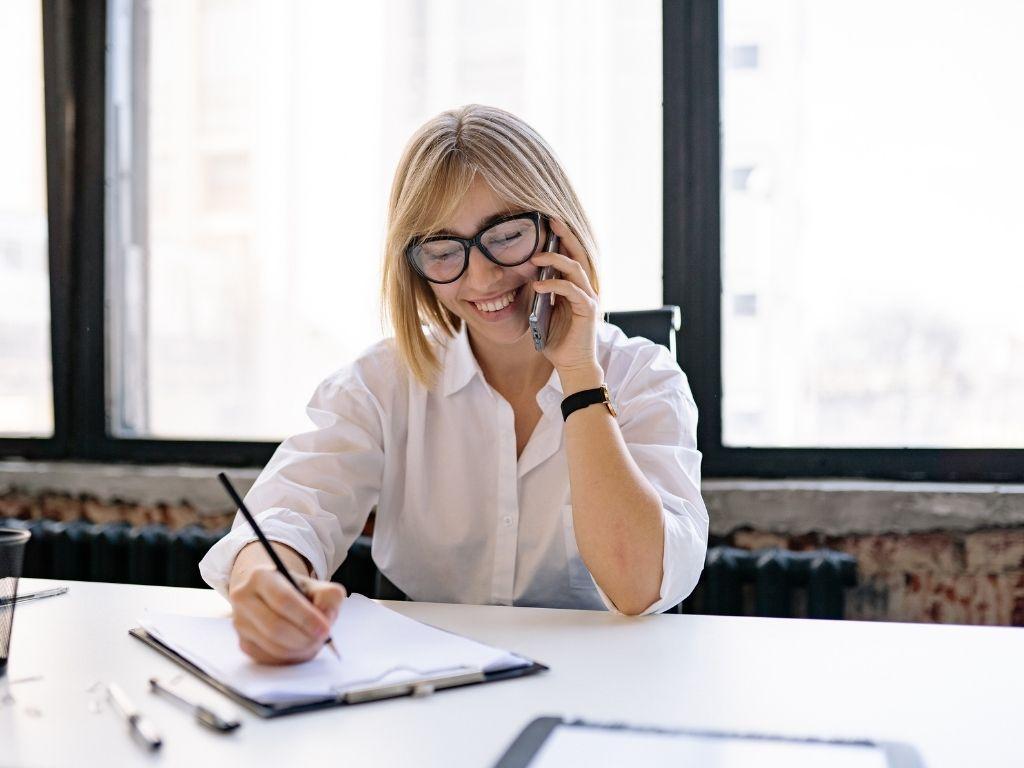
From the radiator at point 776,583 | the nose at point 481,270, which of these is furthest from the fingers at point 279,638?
the radiator at point 776,583

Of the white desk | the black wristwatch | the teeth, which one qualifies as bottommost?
the white desk

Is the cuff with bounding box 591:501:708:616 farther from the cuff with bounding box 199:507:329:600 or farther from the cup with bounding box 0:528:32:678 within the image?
the cup with bounding box 0:528:32:678

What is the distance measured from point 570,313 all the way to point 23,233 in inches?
72.9

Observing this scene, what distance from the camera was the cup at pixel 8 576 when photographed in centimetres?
92

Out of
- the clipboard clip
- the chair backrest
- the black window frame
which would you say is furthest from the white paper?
the black window frame

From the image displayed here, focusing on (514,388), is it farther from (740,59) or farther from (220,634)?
(740,59)

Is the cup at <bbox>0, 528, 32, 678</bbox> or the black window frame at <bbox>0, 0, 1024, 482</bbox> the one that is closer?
the cup at <bbox>0, 528, 32, 678</bbox>

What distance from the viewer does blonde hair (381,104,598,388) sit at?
1.42m

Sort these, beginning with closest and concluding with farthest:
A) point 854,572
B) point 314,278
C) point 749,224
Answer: point 854,572
point 749,224
point 314,278

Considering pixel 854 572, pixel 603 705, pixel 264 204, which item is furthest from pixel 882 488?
pixel 264 204

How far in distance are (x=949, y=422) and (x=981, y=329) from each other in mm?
201

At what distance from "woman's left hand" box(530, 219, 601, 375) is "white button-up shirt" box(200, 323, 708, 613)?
120mm

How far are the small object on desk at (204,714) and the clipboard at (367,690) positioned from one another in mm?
32

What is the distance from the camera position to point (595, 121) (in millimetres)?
2221
